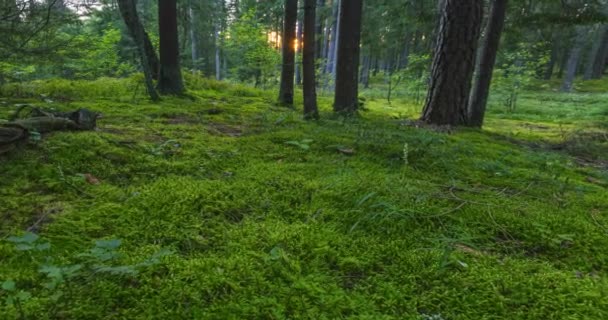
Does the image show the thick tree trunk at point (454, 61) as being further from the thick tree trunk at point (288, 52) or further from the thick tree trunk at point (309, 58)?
the thick tree trunk at point (288, 52)

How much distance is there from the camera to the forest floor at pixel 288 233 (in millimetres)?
1333

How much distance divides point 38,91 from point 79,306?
692cm

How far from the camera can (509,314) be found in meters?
1.36

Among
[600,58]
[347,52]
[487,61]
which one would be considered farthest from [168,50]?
[600,58]

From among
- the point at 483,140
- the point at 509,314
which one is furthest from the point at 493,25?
the point at 509,314

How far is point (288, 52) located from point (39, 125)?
665 centimetres

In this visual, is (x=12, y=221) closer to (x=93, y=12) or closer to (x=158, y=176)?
(x=158, y=176)

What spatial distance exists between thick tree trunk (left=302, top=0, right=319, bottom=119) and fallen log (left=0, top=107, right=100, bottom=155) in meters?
3.23

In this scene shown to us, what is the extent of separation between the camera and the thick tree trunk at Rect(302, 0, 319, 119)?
5.22 meters

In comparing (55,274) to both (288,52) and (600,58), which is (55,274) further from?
(600,58)

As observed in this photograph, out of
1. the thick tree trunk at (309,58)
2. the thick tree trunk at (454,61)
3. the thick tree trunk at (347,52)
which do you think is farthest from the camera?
the thick tree trunk at (347,52)

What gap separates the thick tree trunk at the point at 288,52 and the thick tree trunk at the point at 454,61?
3.85 metres

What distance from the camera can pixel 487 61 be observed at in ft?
21.6

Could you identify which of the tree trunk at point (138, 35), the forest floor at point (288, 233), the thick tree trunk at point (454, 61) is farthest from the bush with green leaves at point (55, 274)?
the thick tree trunk at point (454, 61)
